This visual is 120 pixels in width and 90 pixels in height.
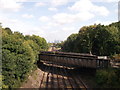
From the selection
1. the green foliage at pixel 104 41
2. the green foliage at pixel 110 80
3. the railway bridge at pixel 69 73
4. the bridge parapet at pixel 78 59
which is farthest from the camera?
the green foliage at pixel 104 41

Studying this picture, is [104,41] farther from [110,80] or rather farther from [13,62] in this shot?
[13,62]

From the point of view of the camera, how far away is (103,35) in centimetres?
4225

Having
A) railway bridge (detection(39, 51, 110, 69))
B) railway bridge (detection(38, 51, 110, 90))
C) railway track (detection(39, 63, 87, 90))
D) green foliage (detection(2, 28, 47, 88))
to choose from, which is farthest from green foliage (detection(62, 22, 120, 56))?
green foliage (detection(2, 28, 47, 88))

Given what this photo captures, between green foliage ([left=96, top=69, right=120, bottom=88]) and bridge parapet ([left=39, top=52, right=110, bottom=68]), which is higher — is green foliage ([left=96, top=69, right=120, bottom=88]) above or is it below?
below

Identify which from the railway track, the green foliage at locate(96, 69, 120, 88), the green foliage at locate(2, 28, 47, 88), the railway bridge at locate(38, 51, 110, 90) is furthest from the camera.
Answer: the railway bridge at locate(38, 51, 110, 90)

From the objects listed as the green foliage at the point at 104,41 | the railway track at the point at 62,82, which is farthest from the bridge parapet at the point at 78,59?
the green foliage at the point at 104,41

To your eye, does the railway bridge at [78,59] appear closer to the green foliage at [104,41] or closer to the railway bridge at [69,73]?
the railway bridge at [69,73]

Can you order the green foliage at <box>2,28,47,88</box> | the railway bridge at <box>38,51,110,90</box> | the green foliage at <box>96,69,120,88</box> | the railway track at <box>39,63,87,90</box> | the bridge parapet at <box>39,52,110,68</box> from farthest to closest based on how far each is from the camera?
the bridge parapet at <box>39,52,110,68</box> < the railway bridge at <box>38,51,110,90</box> < the railway track at <box>39,63,87,90</box> < the green foliage at <box>2,28,47,88</box> < the green foliage at <box>96,69,120,88</box>

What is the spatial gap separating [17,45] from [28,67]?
4.65 meters

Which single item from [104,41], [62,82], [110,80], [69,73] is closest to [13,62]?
[62,82]

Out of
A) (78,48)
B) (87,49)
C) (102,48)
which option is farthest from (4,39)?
(78,48)

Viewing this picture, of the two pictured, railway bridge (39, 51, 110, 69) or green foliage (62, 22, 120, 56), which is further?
green foliage (62, 22, 120, 56)

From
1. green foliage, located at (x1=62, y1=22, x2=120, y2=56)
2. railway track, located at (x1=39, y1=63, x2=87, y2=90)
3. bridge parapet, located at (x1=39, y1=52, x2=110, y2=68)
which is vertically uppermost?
green foliage, located at (x1=62, y1=22, x2=120, y2=56)

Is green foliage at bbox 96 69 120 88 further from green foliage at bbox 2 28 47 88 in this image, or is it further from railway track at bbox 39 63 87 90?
green foliage at bbox 2 28 47 88
